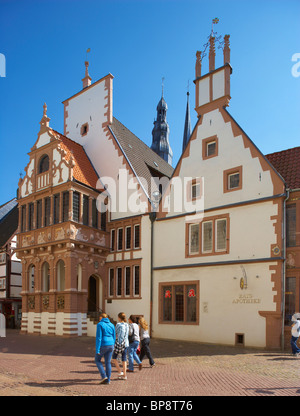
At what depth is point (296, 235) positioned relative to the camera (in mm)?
18938

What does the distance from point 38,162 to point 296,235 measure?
1781 centimetres

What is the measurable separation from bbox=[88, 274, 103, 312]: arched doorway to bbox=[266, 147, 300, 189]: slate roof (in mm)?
13249

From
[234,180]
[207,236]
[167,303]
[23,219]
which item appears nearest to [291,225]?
[234,180]

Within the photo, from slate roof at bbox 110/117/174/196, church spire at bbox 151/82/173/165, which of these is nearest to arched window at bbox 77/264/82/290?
slate roof at bbox 110/117/174/196

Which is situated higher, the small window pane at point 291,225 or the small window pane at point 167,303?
the small window pane at point 291,225

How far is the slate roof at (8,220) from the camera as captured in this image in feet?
127

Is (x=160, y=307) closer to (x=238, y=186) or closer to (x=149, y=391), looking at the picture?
(x=238, y=186)

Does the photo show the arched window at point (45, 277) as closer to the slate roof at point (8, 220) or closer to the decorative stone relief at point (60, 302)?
the decorative stone relief at point (60, 302)

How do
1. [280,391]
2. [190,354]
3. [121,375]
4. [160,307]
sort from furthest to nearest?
[160,307] → [190,354] → [121,375] → [280,391]

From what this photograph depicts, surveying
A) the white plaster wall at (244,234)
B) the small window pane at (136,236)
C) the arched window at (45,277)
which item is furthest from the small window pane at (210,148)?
the arched window at (45,277)

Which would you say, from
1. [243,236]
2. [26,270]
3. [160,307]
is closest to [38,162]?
[26,270]

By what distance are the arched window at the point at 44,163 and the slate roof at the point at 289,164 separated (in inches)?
571

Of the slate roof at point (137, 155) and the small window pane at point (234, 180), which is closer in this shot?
the small window pane at point (234, 180)

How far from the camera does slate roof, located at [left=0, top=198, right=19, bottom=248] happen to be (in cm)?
3878
